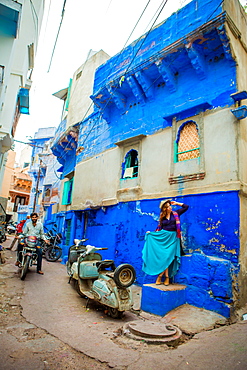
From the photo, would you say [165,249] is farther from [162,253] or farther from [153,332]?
[153,332]

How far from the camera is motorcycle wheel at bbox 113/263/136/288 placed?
4.76 meters

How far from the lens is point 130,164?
8.94 metres

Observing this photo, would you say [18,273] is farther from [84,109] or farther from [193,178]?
[84,109]

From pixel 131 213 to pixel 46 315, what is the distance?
419cm

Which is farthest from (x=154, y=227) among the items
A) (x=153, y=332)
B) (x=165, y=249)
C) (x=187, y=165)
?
(x=153, y=332)

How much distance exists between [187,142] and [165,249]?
3.13m

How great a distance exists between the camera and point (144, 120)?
854cm

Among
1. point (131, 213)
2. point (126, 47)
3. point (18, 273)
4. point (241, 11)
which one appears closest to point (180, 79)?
point (241, 11)

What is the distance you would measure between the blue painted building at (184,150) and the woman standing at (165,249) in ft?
1.16

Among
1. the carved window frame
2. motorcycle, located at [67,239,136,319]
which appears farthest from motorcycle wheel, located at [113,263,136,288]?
the carved window frame

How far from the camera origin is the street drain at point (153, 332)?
374 cm

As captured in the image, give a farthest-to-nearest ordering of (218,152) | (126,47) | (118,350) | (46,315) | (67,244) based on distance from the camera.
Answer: (67,244), (126,47), (218,152), (46,315), (118,350)

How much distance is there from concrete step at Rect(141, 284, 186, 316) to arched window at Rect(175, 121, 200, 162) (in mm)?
3492

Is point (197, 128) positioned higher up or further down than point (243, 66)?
further down
